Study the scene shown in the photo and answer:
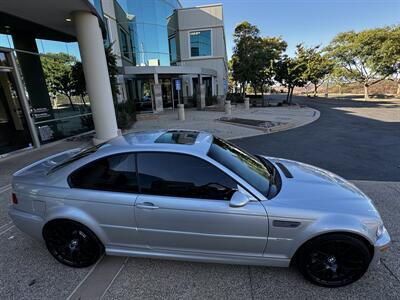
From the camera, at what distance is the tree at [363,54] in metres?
28.1

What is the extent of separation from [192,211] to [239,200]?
1.60 ft

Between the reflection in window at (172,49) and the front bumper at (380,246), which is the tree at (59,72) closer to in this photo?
the front bumper at (380,246)

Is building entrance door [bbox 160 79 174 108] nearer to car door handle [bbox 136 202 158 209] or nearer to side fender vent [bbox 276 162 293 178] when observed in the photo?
side fender vent [bbox 276 162 293 178]

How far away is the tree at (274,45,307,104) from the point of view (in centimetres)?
2448

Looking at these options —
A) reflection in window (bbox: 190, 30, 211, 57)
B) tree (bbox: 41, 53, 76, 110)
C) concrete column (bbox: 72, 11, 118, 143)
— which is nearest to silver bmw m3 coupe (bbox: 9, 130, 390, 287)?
concrete column (bbox: 72, 11, 118, 143)

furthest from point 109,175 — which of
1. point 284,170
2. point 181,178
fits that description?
point 284,170

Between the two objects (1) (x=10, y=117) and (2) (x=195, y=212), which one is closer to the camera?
(2) (x=195, y=212)

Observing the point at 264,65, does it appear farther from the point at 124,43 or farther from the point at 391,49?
the point at 391,49

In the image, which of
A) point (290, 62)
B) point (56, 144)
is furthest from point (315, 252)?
point (290, 62)

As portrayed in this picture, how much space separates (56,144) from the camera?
31.0ft

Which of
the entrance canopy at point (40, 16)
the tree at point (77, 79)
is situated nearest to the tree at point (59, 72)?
the tree at point (77, 79)

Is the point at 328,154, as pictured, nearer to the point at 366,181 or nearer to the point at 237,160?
the point at 366,181

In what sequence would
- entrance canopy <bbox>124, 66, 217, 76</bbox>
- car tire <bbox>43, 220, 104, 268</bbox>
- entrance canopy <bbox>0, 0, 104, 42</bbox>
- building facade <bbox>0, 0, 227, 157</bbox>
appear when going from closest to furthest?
car tire <bbox>43, 220, 104, 268</bbox>
entrance canopy <bbox>0, 0, 104, 42</bbox>
building facade <bbox>0, 0, 227, 157</bbox>
entrance canopy <bbox>124, 66, 217, 76</bbox>

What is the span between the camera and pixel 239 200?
2238 mm
